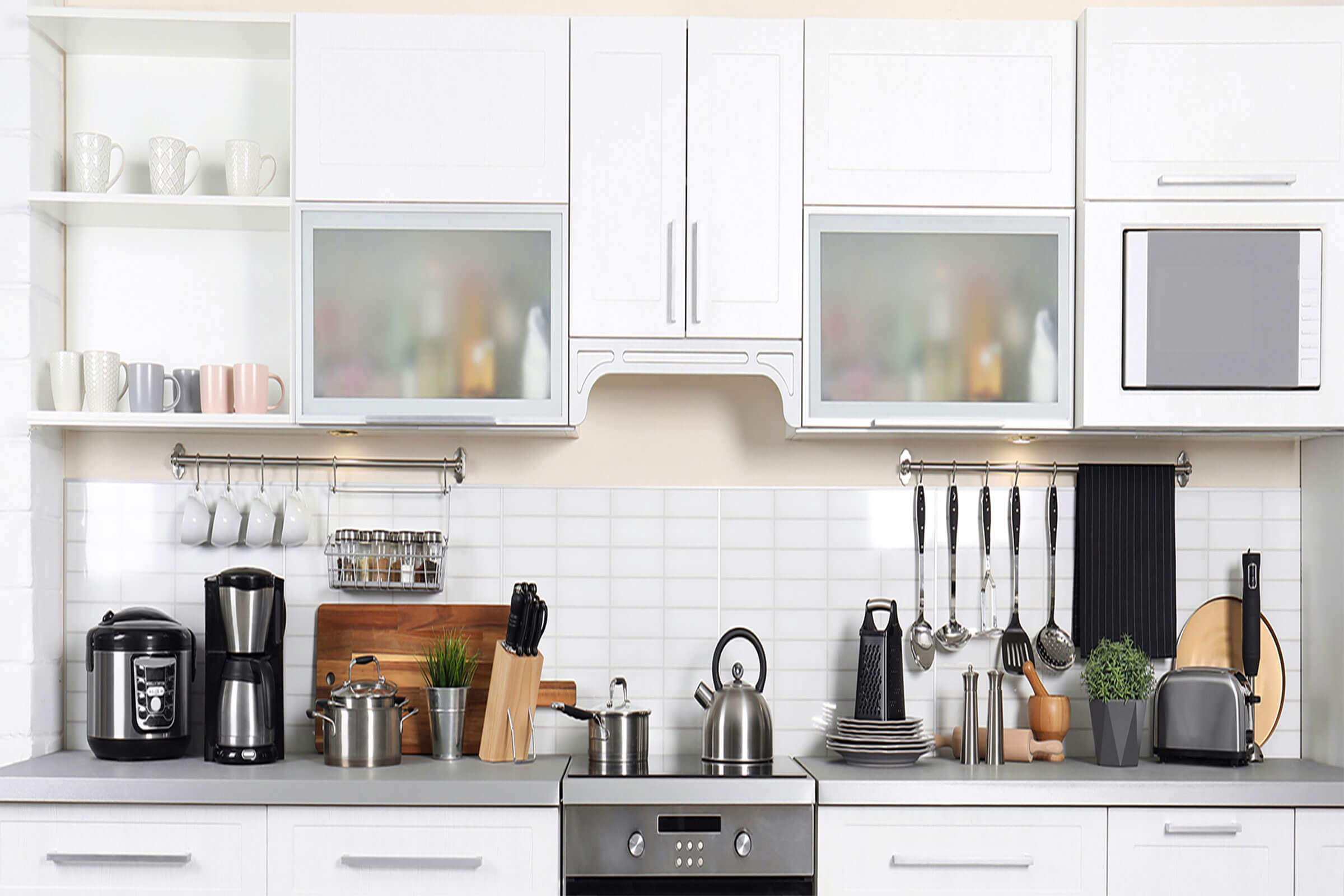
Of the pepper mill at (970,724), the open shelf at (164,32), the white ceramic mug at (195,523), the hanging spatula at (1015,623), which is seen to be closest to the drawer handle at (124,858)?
the white ceramic mug at (195,523)

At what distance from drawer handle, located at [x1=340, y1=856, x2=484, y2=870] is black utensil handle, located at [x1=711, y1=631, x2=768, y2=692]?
2.21ft

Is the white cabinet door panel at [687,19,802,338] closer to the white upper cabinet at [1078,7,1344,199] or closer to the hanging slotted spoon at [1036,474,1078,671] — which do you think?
the white upper cabinet at [1078,7,1344,199]

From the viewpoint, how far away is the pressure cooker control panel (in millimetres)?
2592

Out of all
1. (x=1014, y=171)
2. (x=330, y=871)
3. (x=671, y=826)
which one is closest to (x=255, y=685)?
(x=330, y=871)

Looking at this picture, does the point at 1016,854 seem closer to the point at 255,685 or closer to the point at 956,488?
the point at 956,488

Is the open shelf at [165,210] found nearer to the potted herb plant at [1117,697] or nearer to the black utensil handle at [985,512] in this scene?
the black utensil handle at [985,512]

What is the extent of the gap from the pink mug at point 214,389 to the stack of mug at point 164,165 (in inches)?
16.1

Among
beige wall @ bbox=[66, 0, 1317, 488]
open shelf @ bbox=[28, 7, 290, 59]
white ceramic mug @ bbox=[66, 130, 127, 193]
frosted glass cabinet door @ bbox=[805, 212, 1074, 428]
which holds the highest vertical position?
open shelf @ bbox=[28, 7, 290, 59]

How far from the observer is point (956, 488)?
9.71 ft

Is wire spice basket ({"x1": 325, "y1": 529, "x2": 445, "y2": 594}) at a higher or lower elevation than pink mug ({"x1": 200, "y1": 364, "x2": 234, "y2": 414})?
lower

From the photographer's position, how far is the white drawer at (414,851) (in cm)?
237

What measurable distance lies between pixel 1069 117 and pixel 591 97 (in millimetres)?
1072

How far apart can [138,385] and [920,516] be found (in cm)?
191

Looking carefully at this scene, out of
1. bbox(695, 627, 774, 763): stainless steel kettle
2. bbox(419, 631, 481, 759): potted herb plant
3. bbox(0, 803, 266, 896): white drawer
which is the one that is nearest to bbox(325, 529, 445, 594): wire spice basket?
bbox(419, 631, 481, 759): potted herb plant
